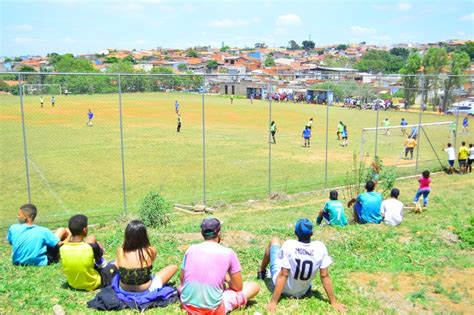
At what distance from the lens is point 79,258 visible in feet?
18.7

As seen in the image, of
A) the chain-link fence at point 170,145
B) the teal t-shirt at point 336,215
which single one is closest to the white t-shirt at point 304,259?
the teal t-shirt at point 336,215

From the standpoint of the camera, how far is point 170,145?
2783cm

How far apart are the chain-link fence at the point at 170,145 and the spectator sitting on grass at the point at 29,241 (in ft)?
14.9

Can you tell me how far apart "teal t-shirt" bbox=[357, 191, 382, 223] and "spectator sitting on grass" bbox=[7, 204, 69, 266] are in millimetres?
7095

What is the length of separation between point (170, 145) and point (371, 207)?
61.2ft

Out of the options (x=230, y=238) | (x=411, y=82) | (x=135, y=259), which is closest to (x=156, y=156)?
(x=230, y=238)

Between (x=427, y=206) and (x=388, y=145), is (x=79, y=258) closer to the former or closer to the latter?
(x=427, y=206)

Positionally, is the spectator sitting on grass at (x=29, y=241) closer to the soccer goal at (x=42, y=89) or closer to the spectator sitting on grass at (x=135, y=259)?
the spectator sitting on grass at (x=135, y=259)

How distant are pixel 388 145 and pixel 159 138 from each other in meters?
15.4

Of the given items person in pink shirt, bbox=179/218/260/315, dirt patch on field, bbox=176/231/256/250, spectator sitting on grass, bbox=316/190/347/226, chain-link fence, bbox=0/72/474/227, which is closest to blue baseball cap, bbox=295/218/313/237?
person in pink shirt, bbox=179/218/260/315

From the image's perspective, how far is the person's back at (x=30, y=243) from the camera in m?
6.84

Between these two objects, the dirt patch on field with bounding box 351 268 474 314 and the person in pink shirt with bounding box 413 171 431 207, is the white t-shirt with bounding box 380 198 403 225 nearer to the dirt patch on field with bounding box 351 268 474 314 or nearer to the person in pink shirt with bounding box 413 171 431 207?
the person in pink shirt with bounding box 413 171 431 207

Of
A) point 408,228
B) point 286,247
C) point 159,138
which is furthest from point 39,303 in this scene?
point 159,138

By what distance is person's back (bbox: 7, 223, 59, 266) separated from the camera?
22.4ft
